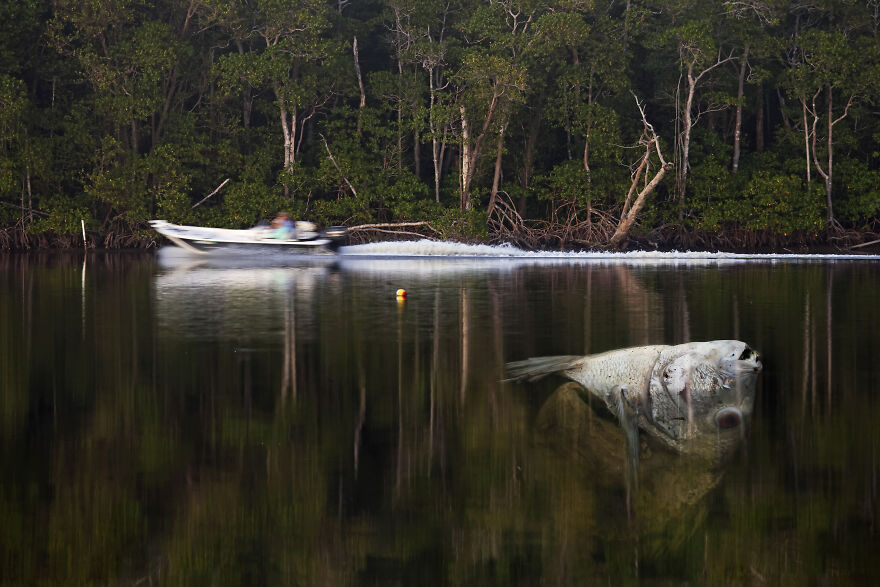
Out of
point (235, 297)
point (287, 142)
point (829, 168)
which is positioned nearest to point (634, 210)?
point (829, 168)

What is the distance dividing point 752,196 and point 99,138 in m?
25.4

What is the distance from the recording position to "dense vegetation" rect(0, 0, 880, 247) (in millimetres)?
40562

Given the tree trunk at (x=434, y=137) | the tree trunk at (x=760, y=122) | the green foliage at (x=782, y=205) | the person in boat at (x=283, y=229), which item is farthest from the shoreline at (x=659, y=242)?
the person in boat at (x=283, y=229)

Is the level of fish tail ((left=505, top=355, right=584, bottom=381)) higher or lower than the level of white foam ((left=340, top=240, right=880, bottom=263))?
lower

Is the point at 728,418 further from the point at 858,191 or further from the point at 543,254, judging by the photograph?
the point at 858,191

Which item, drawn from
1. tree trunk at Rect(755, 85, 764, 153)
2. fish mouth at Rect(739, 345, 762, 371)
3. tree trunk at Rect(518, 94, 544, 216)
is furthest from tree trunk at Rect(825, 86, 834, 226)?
fish mouth at Rect(739, 345, 762, 371)

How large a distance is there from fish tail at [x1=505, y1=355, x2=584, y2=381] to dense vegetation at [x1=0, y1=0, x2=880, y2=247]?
1135 inches

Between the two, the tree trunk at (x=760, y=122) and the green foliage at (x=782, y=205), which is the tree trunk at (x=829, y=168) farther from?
the tree trunk at (x=760, y=122)

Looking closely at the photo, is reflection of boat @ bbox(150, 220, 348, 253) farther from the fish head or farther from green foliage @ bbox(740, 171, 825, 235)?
the fish head

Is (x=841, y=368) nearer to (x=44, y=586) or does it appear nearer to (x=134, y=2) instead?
(x=44, y=586)

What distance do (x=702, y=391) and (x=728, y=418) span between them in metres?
0.29

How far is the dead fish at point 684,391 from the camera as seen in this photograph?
8.46 m

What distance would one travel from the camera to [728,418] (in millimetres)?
8812

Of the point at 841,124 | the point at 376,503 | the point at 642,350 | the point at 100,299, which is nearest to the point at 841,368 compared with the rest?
the point at 642,350
